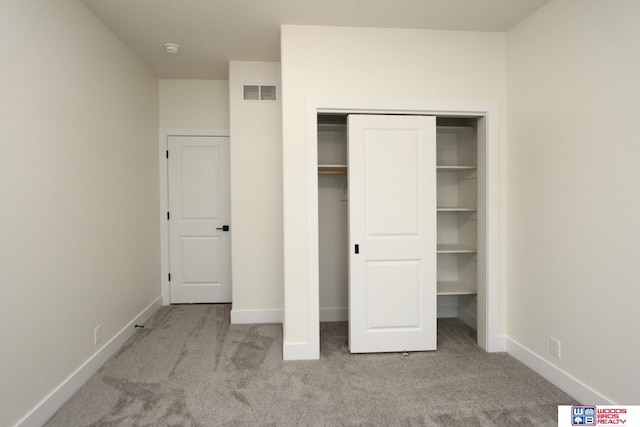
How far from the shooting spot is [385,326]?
8.59ft

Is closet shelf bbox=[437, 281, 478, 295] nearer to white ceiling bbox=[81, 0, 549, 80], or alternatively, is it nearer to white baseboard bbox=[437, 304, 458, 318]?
white baseboard bbox=[437, 304, 458, 318]

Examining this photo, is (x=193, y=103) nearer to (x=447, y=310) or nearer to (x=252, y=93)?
(x=252, y=93)

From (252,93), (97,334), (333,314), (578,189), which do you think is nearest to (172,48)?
(252,93)

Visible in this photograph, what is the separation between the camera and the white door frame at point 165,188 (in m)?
3.71

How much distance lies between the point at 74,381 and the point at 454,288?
3216 millimetres

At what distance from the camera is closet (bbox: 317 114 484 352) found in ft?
10.3

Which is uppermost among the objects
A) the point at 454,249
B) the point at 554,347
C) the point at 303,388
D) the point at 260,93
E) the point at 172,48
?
the point at 172,48

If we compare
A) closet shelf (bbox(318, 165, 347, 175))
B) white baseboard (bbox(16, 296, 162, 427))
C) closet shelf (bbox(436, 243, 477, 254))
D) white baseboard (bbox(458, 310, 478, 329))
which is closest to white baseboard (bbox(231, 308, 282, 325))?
white baseboard (bbox(16, 296, 162, 427))

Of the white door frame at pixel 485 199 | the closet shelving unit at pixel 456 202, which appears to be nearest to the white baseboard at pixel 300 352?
the white door frame at pixel 485 199

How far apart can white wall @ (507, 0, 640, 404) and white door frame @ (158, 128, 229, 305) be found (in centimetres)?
319

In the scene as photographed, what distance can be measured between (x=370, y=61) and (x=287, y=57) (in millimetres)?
695

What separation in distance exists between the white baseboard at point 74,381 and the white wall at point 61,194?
1.6 inches

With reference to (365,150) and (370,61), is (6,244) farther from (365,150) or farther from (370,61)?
(370,61)

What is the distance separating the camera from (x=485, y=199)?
263 cm
